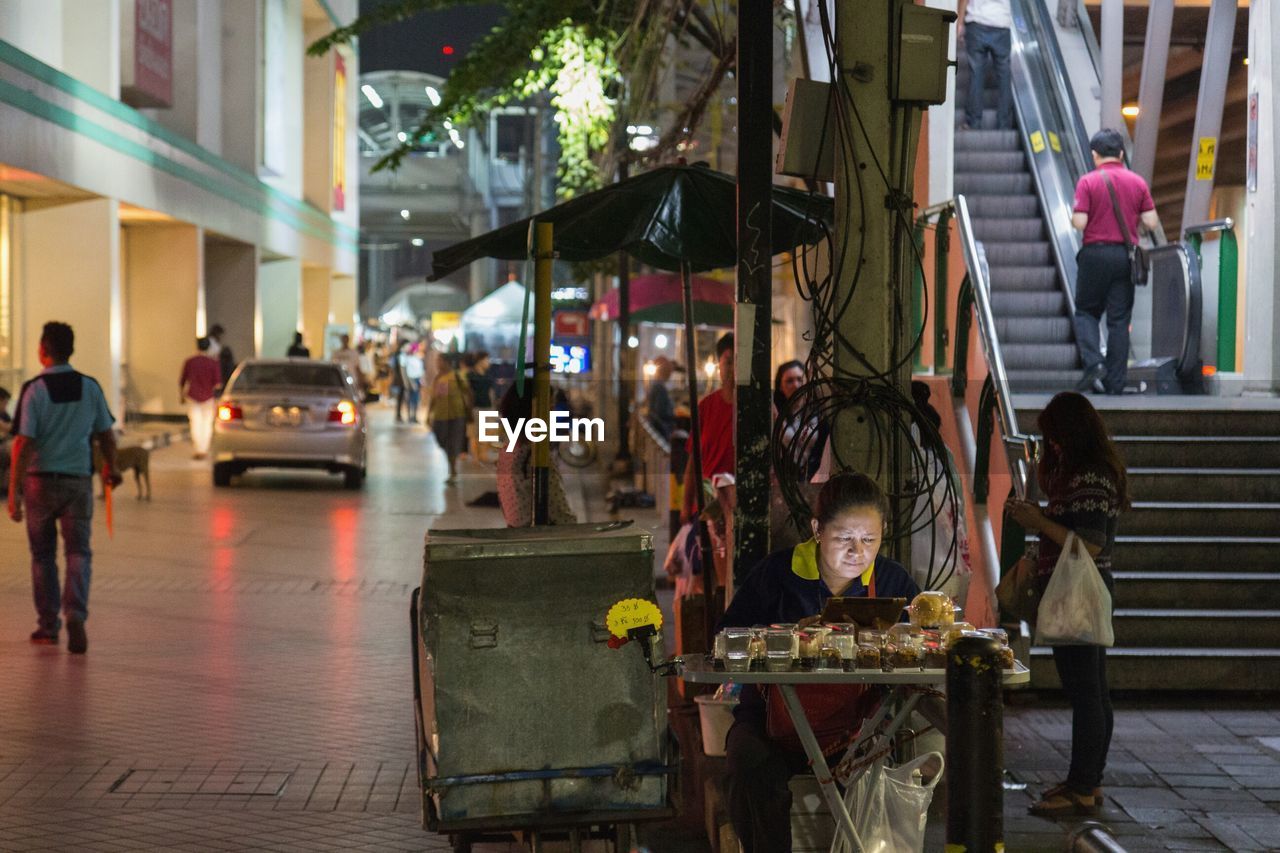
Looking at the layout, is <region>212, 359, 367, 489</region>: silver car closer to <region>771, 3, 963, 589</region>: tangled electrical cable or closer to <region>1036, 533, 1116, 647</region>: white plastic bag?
<region>771, 3, 963, 589</region>: tangled electrical cable

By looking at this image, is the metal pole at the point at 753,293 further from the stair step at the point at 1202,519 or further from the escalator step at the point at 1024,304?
the escalator step at the point at 1024,304

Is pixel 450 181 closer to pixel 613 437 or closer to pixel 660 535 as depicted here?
pixel 613 437

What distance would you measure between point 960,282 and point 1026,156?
605 cm

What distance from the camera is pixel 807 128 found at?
22.8ft

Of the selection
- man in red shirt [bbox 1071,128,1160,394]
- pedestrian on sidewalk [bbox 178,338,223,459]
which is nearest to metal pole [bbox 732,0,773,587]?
man in red shirt [bbox 1071,128,1160,394]

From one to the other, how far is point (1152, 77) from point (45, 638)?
12821 mm

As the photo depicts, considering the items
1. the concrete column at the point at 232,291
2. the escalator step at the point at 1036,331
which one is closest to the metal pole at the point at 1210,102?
the escalator step at the point at 1036,331

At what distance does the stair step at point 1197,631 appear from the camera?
29.5ft

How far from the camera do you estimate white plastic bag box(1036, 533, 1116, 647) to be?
21.5 feet

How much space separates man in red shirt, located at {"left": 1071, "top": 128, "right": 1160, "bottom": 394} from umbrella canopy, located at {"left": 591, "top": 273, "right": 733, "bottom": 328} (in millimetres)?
9354

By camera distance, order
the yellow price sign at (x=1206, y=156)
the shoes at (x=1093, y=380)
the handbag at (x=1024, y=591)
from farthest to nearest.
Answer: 1. the yellow price sign at (x=1206, y=156)
2. the shoes at (x=1093, y=380)
3. the handbag at (x=1024, y=591)

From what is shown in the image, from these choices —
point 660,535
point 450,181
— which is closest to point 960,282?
point 660,535

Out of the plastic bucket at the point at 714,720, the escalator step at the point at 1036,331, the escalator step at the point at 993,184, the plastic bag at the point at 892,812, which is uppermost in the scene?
the escalator step at the point at 993,184

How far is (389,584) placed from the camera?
13188mm
